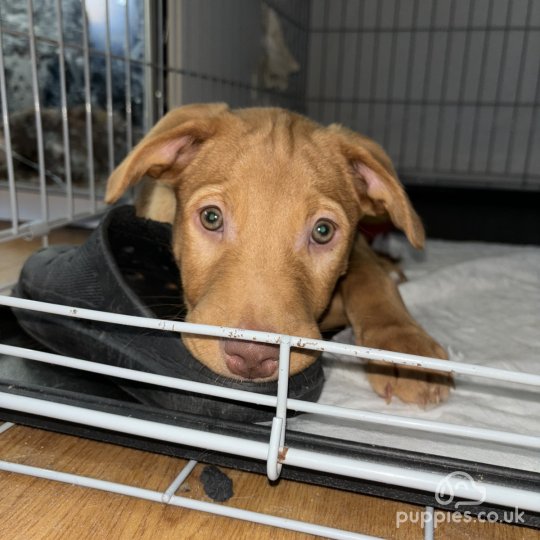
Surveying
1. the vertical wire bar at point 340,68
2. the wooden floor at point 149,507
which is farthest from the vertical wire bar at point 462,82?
the wooden floor at point 149,507

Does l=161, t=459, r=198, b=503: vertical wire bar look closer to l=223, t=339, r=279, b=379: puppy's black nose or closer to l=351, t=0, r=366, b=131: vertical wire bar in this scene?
l=223, t=339, r=279, b=379: puppy's black nose

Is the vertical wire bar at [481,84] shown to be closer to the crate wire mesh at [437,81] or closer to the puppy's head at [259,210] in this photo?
the crate wire mesh at [437,81]

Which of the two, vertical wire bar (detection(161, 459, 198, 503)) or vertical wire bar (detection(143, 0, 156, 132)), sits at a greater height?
vertical wire bar (detection(143, 0, 156, 132))

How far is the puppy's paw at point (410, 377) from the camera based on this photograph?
66.9 inches

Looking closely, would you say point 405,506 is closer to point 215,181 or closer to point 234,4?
point 215,181

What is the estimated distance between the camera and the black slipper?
58.4 inches

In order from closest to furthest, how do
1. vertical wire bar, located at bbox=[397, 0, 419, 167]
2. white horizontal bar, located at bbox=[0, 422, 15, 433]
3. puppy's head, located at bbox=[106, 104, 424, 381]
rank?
puppy's head, located at bbox=[106, 104, 424, 381] < white horizontal bar, located at bbox=[0, 422, 15, 433] < vertical wire bar, located at bbox=[397, 0, 419, 167]

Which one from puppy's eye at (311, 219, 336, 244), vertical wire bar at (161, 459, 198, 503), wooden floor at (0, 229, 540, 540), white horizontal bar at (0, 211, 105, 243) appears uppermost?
puppy's eye at (311, 219, 336, 244)

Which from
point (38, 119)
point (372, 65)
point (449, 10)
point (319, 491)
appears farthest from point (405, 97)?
point (319, 491)

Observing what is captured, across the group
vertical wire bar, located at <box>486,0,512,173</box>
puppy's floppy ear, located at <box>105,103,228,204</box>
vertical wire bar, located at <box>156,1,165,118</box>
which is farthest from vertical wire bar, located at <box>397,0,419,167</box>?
puppy's floppy ear, located at <box>105,103,228,204</box>

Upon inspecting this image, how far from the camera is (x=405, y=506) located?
140 centimetres

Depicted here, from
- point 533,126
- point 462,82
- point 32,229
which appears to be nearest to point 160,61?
point 32,229

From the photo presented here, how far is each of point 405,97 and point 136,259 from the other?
17.0ft

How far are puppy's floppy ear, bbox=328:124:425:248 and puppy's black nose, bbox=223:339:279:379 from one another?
675mm
